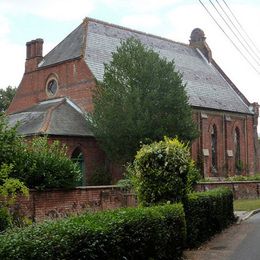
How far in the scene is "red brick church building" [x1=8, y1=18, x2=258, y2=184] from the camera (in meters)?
34.3

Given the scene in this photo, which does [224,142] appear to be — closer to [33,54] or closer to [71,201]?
[33,54]

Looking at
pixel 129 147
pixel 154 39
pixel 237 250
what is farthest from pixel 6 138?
pixel 154 39

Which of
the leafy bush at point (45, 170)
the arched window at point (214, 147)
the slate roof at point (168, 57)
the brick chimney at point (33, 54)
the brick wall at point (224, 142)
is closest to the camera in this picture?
the leafy bush at point (45, 170)

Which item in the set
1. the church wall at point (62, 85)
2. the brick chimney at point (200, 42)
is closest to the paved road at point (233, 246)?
the church wall at point (62, 85)

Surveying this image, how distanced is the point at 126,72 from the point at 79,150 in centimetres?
620

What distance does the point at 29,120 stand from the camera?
33844 mm

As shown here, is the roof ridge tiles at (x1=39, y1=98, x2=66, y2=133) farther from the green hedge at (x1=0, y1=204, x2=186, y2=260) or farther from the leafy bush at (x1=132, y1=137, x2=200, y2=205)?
the green hedge at (x1=0, y1=204, x2=186, y2=260)

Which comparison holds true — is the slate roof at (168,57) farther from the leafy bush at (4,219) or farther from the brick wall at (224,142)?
the leafy bush at (4,219)

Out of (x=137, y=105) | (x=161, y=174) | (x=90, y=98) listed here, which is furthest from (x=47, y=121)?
(x=161, y=174)

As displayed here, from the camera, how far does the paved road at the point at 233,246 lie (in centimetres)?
1256

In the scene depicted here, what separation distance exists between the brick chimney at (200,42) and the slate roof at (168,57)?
1.85 feet

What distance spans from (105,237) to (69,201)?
11.9 meters

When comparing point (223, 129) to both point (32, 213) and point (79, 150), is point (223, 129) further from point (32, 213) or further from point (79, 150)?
point (32, 213)

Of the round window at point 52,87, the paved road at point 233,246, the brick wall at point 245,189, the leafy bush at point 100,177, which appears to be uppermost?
the round window at point 52,87
